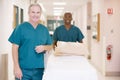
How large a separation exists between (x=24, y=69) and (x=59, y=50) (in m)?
0.77

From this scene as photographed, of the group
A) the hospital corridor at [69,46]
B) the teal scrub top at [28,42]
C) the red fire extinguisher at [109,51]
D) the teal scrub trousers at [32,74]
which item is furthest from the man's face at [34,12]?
the red fire extinguisher at [109,51]

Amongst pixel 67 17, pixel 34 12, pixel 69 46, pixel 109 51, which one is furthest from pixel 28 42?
pixel 109 51

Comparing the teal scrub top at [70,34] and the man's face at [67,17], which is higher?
the man's face at [67,17]

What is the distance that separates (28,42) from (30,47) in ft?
0.20

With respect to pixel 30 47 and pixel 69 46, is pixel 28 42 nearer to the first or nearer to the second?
pixel 30 47

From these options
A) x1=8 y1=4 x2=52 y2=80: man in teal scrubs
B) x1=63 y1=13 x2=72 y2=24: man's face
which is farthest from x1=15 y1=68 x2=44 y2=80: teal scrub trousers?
x1=63 y1=13 x2=72 y2=24: man's face

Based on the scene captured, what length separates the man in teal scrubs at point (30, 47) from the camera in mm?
2674

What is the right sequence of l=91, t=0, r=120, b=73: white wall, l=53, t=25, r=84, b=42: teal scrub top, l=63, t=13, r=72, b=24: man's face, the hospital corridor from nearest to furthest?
the hospital corridor
l=63, t=13, r=72, b=24: man's face
l=53, t=25, r=84, b=42: teal scrub top
l=91, t=0, r=120, b=73: white wall

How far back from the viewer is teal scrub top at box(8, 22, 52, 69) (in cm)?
271

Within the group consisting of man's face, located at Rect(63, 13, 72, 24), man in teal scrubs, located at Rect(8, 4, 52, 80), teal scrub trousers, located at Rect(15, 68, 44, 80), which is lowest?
teal scrub trousers, located at Rect(15, 68, 44, 80)

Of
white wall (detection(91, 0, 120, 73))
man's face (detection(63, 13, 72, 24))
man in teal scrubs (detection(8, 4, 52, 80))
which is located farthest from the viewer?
white wall (detection(91, 0, 120, 73))

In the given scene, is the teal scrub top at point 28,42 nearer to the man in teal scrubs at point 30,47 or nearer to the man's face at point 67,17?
the man in teal scrubs at point 30,47

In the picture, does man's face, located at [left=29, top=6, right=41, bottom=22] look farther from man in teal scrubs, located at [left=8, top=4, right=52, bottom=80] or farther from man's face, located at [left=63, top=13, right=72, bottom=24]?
man's face, located at [left=63, top=13, right=72, bottom=24]

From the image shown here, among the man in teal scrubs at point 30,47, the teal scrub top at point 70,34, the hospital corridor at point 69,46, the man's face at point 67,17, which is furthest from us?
the teal scrub top at point 70,34
